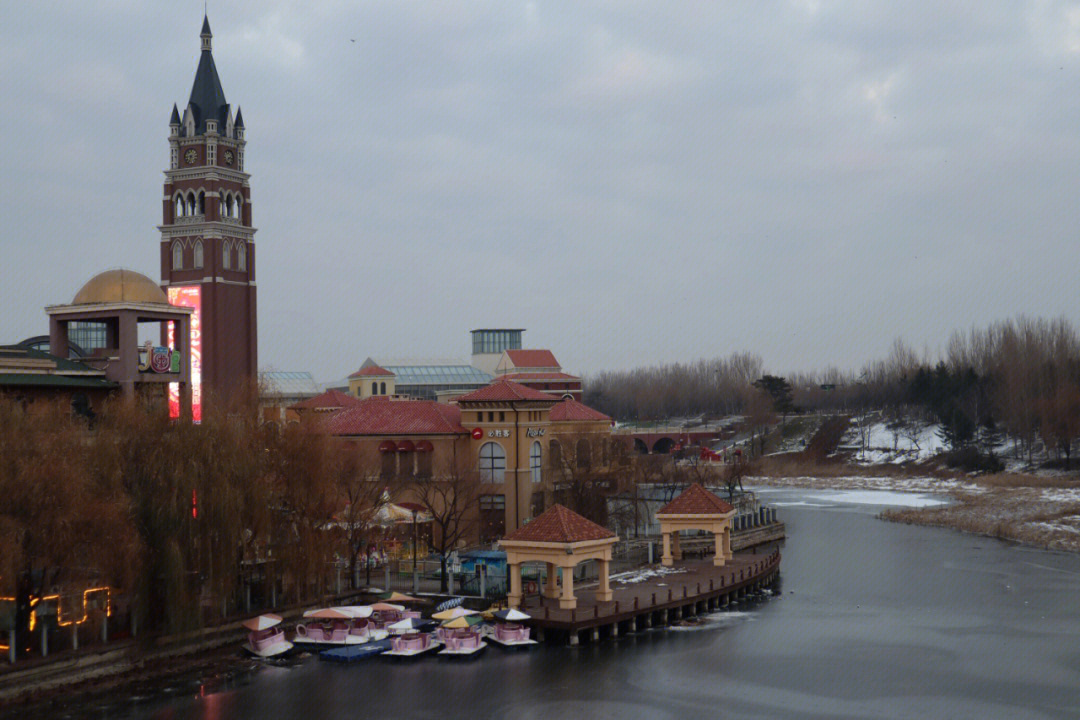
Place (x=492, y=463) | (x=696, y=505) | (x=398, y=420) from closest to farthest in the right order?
(x=696, y=505), (x=492, y=463), (x=398, y=420)

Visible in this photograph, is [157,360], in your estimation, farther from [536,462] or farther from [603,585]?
[536,462]

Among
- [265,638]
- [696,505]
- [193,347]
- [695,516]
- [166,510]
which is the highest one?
[193,347]

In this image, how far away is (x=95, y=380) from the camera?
1560 inches

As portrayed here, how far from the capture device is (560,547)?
37.1 metres

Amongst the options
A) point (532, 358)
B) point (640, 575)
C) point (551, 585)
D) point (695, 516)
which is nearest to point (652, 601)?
point (551, 585)

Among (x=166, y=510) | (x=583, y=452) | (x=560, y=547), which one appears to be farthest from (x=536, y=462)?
(x=166, y=510)

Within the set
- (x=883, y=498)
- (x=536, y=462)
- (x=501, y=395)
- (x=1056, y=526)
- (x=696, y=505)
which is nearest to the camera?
(x=696, y=505)

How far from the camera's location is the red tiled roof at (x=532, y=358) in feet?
434

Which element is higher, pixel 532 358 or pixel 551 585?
pixel 532 358

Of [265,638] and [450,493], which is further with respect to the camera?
[450,493]

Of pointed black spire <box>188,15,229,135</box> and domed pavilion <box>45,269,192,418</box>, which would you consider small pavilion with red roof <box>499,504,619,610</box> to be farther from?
pointed black spire <box>188,15,229,135</box>

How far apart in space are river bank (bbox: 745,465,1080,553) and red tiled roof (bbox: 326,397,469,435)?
102ft

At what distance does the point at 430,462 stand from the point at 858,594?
2044cm

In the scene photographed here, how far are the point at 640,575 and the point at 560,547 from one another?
33.6ft
